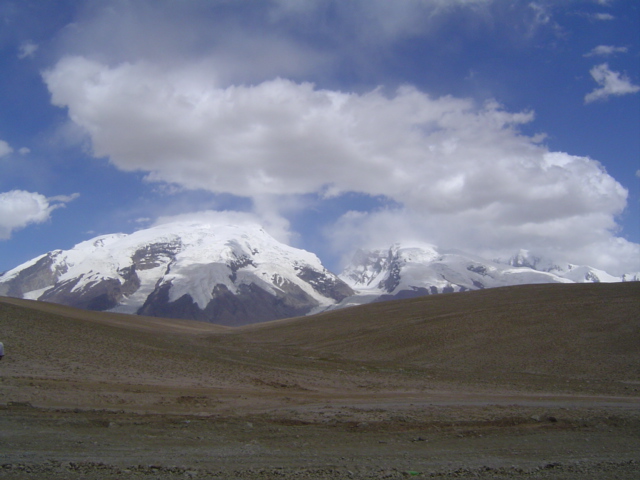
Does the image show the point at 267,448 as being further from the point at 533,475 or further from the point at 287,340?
the point at 287,340

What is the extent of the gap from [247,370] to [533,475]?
2204cm

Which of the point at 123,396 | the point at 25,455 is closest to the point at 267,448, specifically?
the point at 25,455

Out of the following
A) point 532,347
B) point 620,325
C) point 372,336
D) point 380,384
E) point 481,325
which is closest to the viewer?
point 380,384

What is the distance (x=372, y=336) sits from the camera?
53.8 meters

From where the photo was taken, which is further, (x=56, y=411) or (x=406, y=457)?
(x=56, y=411)

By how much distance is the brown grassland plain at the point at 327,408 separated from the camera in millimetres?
11062

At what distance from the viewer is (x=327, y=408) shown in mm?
18844

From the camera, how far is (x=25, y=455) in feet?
35.6

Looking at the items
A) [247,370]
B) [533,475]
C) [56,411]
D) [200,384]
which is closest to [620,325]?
[247,370]

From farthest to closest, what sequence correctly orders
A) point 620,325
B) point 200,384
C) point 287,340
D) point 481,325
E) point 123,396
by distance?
1. point 287,340
2. point 481,325
3. point 620,325
4. point 200,384
5. point 123,396

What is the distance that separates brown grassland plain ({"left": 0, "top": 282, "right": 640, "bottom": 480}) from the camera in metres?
11.1

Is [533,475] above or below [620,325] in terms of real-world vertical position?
below

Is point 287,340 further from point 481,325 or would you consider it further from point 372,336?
point 481,325

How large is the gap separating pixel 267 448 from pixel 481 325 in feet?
136
